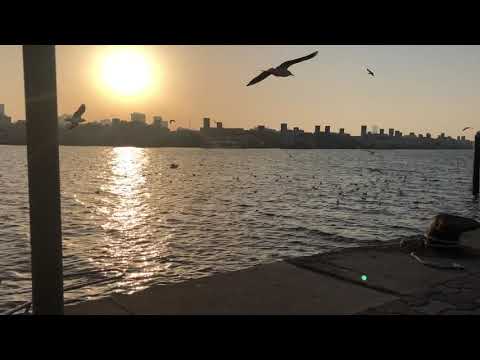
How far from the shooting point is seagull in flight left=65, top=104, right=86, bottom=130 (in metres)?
8.24

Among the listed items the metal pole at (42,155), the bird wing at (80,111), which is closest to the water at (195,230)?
the bird wing at (80,111)

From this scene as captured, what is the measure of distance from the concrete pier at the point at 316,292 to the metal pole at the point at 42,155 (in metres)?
2.52

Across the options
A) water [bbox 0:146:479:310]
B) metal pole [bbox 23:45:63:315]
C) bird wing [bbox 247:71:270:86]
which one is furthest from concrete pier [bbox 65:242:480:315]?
water [bbox 0:146:479:310]

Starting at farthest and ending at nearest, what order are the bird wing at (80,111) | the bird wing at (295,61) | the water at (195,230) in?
1. the water at (195,230)
2. the bird wing at (80,111)
3. the bird wing at (295,61)

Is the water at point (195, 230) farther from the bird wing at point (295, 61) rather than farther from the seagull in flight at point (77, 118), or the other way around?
the bird wing at point (295, 61)

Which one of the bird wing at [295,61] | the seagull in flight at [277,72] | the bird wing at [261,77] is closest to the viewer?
the bird wing at [261,77]

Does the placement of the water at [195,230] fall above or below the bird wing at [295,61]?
below

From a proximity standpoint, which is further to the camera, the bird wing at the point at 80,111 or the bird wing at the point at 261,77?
the bird wing at the point at 80,111

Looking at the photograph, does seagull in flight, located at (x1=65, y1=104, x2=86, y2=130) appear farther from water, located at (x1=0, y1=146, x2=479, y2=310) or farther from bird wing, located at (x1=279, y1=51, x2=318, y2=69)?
water, located at (x1=0, y1=146, x2=479, y2=310)

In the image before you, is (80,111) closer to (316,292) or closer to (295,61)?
(295,61)

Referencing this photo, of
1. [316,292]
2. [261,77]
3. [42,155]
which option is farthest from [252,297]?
[42,155]

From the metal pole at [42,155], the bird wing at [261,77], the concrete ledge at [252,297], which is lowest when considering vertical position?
the concrete ledge at [252,297]

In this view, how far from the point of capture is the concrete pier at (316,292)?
18.3ft
